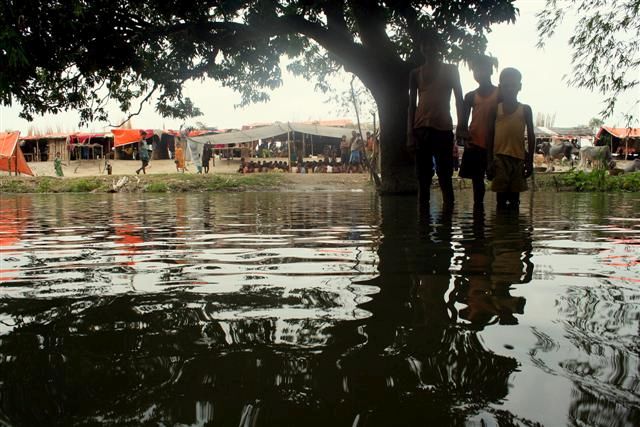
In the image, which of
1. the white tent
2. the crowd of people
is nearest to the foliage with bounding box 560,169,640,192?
the crowd of people

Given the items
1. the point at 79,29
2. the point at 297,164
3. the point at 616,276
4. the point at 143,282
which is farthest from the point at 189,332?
the point at 297,164

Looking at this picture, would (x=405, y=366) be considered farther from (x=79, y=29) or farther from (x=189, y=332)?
(x=79, y=29)

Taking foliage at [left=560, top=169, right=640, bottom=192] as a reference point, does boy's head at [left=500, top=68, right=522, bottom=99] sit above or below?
above

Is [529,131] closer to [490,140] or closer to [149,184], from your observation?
[490,140]

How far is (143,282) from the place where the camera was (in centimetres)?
221

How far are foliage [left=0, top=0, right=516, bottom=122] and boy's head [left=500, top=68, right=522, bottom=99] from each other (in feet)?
12.8

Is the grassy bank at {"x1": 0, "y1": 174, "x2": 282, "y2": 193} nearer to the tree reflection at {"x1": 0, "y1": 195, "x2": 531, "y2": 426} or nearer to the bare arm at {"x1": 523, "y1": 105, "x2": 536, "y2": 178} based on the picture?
the bare arm at {"x1": 523, "y1": 105, "x2": 536, "y2": 178}

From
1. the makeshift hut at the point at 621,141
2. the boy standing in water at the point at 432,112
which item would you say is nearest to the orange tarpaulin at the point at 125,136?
the makeshift hut at the point at 621,141

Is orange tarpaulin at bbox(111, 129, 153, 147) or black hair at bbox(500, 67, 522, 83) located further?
orange tarpaulin at bbox(111, 129, 153, 147)

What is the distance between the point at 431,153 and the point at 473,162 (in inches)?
20.9

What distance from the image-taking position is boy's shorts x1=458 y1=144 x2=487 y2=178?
612cm

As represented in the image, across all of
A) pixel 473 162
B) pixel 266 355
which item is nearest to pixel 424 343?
pixel 266 355

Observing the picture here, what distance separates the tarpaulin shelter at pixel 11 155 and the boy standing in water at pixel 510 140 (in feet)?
86.8

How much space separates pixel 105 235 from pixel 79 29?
6.05 m
